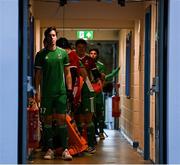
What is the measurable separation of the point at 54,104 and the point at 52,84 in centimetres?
26

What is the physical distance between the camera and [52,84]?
20.4 ft

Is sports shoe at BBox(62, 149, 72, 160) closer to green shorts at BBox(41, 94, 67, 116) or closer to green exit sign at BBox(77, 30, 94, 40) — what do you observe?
green shorts at BBox(41, 94, 67, 116)

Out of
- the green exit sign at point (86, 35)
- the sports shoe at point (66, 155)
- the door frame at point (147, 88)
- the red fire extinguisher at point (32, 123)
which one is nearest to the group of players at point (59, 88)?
the sports shoe at point (66, 155)

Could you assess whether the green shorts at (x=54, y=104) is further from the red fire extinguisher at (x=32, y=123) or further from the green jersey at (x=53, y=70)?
the red fire extinguisher at (x=32, y=123)

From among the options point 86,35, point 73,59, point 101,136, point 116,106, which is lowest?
point 101,136

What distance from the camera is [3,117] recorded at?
371 centimetres

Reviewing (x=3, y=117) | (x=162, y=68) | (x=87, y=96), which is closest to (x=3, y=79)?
(x=3, y=117)

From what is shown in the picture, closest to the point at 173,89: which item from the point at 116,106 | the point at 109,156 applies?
the point at 109,156

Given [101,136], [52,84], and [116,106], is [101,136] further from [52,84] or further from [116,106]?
[52,84]

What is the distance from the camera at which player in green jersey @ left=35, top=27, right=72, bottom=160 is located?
6.21 meters

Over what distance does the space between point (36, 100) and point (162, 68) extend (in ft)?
8.73

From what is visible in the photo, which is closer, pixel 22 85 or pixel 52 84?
pixel 22 85

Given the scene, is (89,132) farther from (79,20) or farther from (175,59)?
(175,59)

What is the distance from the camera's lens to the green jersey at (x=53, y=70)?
6.20 meters
